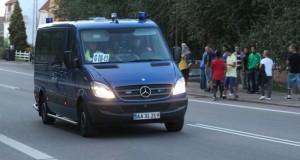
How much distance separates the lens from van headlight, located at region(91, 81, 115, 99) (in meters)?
11.5

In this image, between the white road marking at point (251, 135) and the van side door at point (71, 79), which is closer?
the white road marking at point (251, 135)

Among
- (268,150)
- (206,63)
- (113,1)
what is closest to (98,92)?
(268,150)

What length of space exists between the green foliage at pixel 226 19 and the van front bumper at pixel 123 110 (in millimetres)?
13849

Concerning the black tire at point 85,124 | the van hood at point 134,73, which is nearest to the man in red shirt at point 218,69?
the van hood at point 134,73

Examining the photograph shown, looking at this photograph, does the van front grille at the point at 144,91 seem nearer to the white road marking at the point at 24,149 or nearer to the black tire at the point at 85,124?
the black tire at the point at 85,124

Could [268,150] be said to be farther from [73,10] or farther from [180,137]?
[73,10]

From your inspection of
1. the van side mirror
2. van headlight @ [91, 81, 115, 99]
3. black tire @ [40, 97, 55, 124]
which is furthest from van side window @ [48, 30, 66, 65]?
van headlight @ [91, 81, 115, 99]

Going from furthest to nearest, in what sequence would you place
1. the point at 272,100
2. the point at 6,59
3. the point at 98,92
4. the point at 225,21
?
1. the point at 6,59
2. the point at 225,21
3. the point at 272,100
4. the point at 98,92

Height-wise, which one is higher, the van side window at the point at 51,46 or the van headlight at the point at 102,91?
the van side window at the point at 51,46

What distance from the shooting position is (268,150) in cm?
1032

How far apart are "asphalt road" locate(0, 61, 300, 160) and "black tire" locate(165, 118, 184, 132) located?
14 cm

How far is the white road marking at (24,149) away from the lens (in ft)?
32.8

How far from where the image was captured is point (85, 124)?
39.4 feet

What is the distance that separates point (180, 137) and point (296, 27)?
14.1 m
